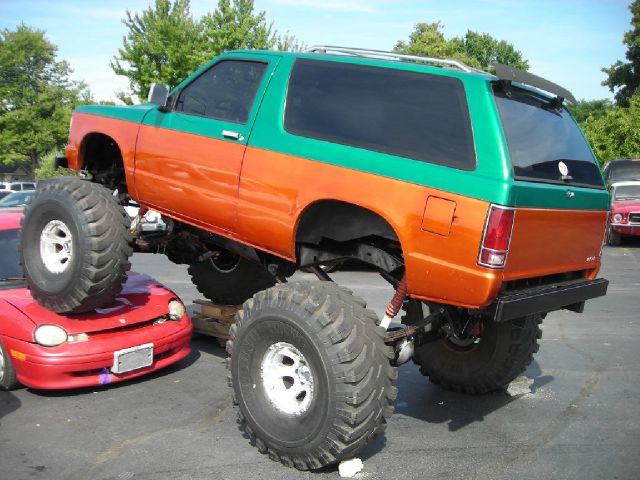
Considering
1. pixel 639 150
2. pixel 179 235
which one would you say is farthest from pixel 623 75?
pixel 179 235

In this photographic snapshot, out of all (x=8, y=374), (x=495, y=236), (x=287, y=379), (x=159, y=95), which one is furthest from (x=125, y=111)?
(x=495, y=236)

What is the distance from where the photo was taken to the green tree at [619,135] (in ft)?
85.6

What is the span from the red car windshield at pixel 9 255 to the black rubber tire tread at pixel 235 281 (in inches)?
75.1

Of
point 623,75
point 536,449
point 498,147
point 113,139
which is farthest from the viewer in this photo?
point 623,75

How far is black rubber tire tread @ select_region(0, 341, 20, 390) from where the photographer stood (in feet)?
16.6

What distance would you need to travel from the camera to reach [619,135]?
26.8m

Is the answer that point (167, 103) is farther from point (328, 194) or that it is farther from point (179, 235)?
point (328, 194)

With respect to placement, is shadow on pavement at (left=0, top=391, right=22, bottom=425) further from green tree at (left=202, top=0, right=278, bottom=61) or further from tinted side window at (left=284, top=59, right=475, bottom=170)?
Answer: green tree at (left=202, top=0, right=278, bottom=61)

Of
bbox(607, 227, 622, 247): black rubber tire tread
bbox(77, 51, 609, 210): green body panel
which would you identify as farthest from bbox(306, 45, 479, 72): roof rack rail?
bbox(607, 227, 622, 247): black rubber tire tread

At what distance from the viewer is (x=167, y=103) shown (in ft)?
17.4

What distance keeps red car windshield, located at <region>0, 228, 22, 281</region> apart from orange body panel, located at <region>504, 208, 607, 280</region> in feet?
14.9

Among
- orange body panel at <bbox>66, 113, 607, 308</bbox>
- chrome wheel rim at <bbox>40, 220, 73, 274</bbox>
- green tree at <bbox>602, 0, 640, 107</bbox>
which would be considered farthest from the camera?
green tree at <bbox>602, 0, 640, 107</bbox>

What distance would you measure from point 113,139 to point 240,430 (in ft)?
9.26

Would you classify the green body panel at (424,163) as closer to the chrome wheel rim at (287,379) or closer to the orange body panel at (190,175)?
the orange body panel at (190,175)
